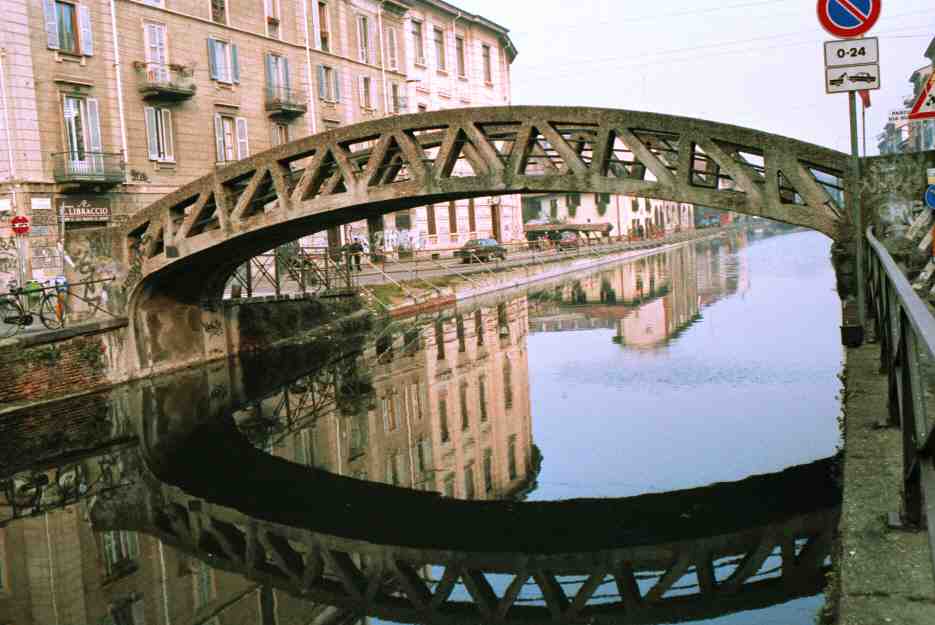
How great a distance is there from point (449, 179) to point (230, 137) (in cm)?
2475

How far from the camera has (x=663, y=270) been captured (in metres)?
48.9

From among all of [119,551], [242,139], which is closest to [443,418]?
[119,551]

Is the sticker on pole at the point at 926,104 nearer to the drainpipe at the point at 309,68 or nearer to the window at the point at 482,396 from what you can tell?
the window at the point at 482,396

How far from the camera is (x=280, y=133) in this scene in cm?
4175

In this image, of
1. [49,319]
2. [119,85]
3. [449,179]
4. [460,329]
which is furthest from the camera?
[119,85]

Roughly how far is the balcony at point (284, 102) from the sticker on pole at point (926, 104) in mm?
32775

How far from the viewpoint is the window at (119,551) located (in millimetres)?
9195

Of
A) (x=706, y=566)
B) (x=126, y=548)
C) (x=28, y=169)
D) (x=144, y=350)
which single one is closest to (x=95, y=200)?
(x=28, y=169)

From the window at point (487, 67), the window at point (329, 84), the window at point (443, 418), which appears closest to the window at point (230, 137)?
the window at point (329, 84)

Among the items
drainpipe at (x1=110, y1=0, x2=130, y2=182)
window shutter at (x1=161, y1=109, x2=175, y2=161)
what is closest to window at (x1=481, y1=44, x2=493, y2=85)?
window shutter at (x1=161, y1=109, x2=175, y2=161)

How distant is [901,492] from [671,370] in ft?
39.9

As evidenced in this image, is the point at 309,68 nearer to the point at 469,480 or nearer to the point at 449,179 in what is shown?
the point at 449,179

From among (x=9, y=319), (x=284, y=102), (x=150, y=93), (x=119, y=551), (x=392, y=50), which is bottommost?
(x=119, y=551)

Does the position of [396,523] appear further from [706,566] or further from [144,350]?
[144,350]
